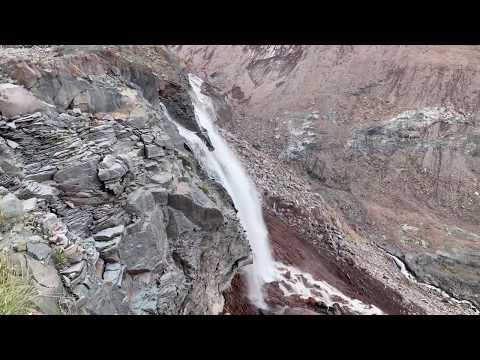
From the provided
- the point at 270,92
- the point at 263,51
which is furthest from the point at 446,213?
the point at 263,51

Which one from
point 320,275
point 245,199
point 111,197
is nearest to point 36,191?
point 111,197

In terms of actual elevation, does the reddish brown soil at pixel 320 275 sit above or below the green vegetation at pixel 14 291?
below

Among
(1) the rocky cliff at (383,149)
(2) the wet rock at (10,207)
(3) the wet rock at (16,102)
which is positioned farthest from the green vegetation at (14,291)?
(1) the rocky cliff at (383,149)

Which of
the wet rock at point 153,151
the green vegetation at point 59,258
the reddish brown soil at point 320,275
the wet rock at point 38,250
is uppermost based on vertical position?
the wet rock at point 153,151

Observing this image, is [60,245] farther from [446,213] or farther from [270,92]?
[270,92]

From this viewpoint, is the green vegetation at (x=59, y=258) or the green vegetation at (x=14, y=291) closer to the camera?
the green vegetation at (x=14, y=291)

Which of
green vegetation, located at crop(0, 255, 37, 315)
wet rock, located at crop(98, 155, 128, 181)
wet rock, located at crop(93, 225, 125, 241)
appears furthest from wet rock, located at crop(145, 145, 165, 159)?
green vegetation, located at crop(0, 255, 37, 315)

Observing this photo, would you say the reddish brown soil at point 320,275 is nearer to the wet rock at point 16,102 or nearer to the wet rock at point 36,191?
the wet rock at point 36,191

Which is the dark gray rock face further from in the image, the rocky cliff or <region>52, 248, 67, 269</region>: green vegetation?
the rocky cliff
